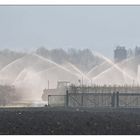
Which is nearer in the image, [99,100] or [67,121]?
[67,121]

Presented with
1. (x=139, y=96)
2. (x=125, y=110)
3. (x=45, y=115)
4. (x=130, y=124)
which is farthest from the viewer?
(x=139, y=96)

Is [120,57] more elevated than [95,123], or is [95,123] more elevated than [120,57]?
[120,57]

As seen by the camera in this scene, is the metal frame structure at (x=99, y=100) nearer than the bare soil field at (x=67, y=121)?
No

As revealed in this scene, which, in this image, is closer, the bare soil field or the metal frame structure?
the bare soil field

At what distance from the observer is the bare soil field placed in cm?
1155

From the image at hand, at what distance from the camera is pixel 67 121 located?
43.3ft

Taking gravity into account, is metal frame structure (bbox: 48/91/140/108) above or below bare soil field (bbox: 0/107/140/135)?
above

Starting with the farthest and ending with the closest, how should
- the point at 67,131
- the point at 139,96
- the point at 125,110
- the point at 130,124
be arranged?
the point at 139,96 < the point at 125,110 < the point at 130,124 < the point at 67,131

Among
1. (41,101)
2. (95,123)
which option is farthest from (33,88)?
(95,123)

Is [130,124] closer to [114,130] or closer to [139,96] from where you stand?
[114,130]

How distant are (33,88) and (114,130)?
5.57 m

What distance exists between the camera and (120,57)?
55.2 ft

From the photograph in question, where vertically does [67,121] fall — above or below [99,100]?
below

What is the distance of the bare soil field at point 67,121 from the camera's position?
11.5m
